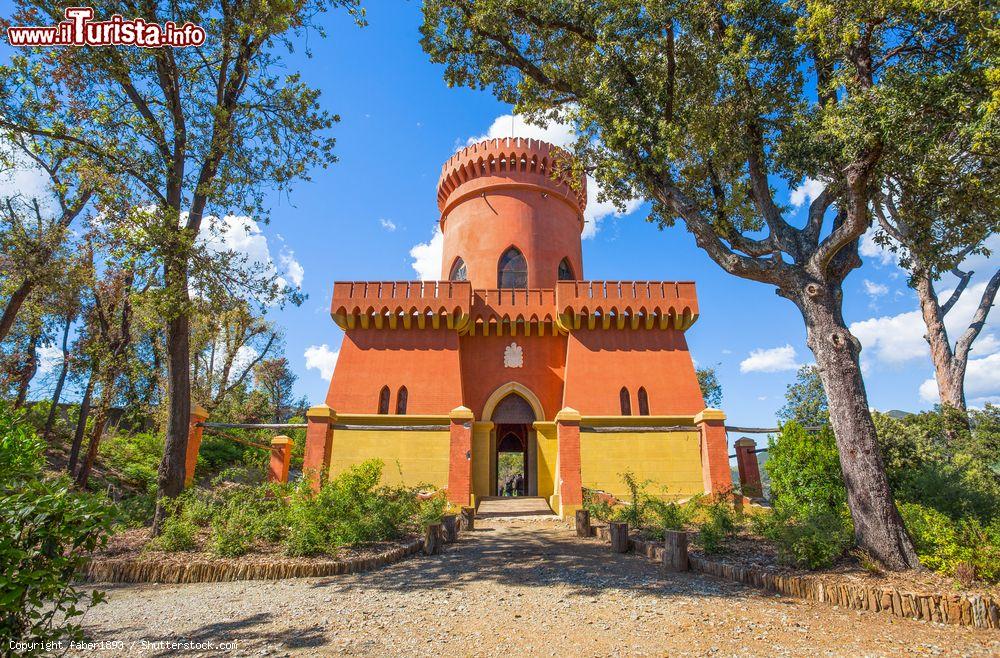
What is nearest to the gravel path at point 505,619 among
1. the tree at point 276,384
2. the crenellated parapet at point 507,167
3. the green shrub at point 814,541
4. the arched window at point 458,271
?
the green shrub at point 814,541

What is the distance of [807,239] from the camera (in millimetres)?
7863

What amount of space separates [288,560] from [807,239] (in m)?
9.42

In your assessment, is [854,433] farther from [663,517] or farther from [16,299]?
[16,299]

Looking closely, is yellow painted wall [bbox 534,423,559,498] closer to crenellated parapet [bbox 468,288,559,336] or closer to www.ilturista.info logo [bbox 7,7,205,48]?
crenellated parapet [bbox 468,288,559,336]

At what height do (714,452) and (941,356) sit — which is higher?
(941,356)

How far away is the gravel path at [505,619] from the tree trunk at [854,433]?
163cm

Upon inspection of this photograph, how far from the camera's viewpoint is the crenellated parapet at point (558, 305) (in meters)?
16.9

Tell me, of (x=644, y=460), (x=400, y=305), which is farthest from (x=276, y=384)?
(x=644, y=460)

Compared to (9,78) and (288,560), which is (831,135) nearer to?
(288,560)

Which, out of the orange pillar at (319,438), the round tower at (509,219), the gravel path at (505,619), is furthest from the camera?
the round tower at (509,219)

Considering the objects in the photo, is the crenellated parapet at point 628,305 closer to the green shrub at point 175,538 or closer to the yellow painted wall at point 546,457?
the yellow painted wall at point 546,457

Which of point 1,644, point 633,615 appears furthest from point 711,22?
point 1,644

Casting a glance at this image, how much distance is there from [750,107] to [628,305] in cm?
916

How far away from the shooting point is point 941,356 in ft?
53.7
